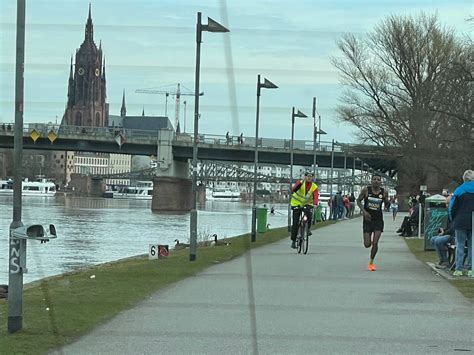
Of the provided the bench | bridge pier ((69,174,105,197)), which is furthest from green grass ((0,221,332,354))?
bridge pier ((69,174,105,197))

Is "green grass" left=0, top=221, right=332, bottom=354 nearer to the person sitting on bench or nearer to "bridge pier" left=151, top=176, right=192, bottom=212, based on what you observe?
the person sitting on bench

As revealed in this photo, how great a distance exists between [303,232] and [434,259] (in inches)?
121

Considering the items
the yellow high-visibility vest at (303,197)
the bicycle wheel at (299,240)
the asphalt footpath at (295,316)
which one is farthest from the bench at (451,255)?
the bicycle wheel at (299,240)

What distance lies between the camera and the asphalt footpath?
31.7 feet

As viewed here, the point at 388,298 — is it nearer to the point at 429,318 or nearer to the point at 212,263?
the point at 429,318

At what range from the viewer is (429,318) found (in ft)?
38.6

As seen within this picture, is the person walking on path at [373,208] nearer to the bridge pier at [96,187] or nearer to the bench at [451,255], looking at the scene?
the bench at [451,255]

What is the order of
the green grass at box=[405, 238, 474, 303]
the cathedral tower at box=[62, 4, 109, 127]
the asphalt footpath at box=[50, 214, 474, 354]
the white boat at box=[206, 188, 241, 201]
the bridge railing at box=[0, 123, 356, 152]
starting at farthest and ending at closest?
the cathedral tower at box=[62, 4, 109, 127] → the white boat at box=[206, 188, 241, 201] → the bridge railing at box=[0, 123, 356, 152] → the green grass at box=[405, 238, 474, 303] → the asphalt footpath at box=[50, 214, 474, 354]

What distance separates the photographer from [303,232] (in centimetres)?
2316

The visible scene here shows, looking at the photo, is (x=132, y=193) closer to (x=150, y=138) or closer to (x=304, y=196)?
(x=150, y=138)

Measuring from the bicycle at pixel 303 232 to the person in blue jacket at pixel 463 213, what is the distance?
6.28m

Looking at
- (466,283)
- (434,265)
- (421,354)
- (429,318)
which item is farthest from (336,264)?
(421,354)

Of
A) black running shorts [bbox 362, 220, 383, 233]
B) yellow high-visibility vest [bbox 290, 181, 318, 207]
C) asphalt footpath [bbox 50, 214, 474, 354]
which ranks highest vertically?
yellow high-visibility vest [bbox 290, 181, 318, 207]

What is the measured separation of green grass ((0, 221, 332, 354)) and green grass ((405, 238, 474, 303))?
445 cm
